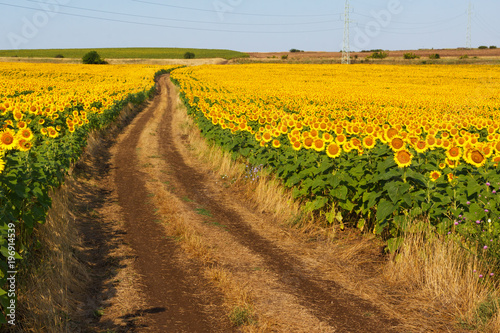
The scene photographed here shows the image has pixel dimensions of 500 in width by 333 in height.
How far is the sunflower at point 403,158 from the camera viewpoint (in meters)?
6.84

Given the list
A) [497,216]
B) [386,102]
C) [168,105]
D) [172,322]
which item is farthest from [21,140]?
[168,105]

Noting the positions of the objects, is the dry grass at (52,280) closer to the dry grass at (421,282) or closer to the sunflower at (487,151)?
the dry grass at (421,282)

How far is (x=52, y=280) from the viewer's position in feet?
18.9

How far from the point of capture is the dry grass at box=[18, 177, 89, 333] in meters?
4.89

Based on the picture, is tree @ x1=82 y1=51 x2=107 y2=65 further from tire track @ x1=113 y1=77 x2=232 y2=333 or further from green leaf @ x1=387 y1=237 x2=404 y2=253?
green leaf @ x1=387 y1=237 x2=404 y2=253

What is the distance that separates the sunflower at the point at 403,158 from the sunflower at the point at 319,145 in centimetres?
211

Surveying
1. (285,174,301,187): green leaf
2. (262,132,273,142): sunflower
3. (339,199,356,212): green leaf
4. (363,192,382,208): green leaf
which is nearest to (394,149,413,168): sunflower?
(363,192,382,208): green leaf

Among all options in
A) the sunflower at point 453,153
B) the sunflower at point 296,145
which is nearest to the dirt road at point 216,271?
the sunflower at point 296,145

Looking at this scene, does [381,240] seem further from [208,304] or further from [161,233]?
[161,233]

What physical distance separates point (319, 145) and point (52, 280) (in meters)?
5.70

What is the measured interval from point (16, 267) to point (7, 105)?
33.8 ft

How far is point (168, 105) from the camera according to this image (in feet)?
112

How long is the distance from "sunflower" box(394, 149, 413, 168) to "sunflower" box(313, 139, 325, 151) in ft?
6.92

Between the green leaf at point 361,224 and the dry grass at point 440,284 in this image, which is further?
the green leaf at point 361,224
